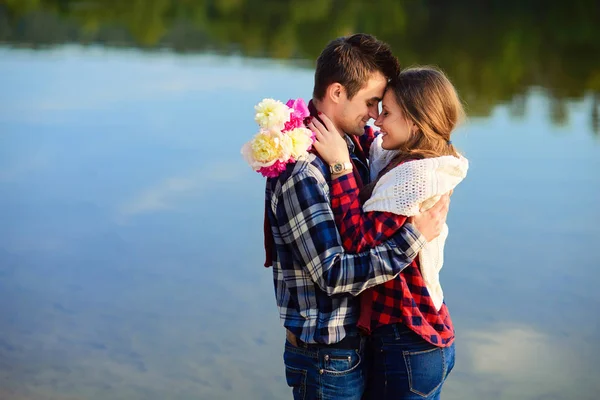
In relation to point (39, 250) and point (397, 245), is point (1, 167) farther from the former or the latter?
point (397, 245)

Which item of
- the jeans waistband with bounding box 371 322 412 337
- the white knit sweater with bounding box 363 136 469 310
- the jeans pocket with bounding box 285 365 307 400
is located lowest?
the jeans pocket with bounding box 285 365 307 400

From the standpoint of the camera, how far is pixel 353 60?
2.34 metres

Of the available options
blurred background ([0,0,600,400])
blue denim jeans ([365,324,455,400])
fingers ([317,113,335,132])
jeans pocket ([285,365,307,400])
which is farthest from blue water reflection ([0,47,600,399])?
fingers ([317,113,335,132])

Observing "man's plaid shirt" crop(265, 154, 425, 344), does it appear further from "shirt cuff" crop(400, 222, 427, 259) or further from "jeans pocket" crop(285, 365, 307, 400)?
"jeans pocket" crop(285, 365, 307, 400)

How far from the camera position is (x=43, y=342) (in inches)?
178

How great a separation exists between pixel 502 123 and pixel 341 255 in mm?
7080

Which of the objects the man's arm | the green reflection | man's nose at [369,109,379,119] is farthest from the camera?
the green reflection

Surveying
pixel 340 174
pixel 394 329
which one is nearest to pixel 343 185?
pixel 340 174

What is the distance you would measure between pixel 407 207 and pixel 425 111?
27 centimetres

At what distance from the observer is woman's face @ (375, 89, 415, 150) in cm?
238

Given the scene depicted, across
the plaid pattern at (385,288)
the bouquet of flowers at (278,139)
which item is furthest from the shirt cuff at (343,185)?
the bouquet of flowers at (278,139)

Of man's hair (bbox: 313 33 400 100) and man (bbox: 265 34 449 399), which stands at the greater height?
man's hair (bbox: 313 33 400 100)

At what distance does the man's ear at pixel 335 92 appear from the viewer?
2.35m

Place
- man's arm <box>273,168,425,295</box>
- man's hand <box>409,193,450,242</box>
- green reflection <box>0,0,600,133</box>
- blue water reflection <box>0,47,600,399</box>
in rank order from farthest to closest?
green reflection <box>0,0,600,133</box> → blue water reflection <box>0,47,600,399</box> → man's hand <box>409,193,450,242</box> → man's arm <box>273,168,425,295</box>
